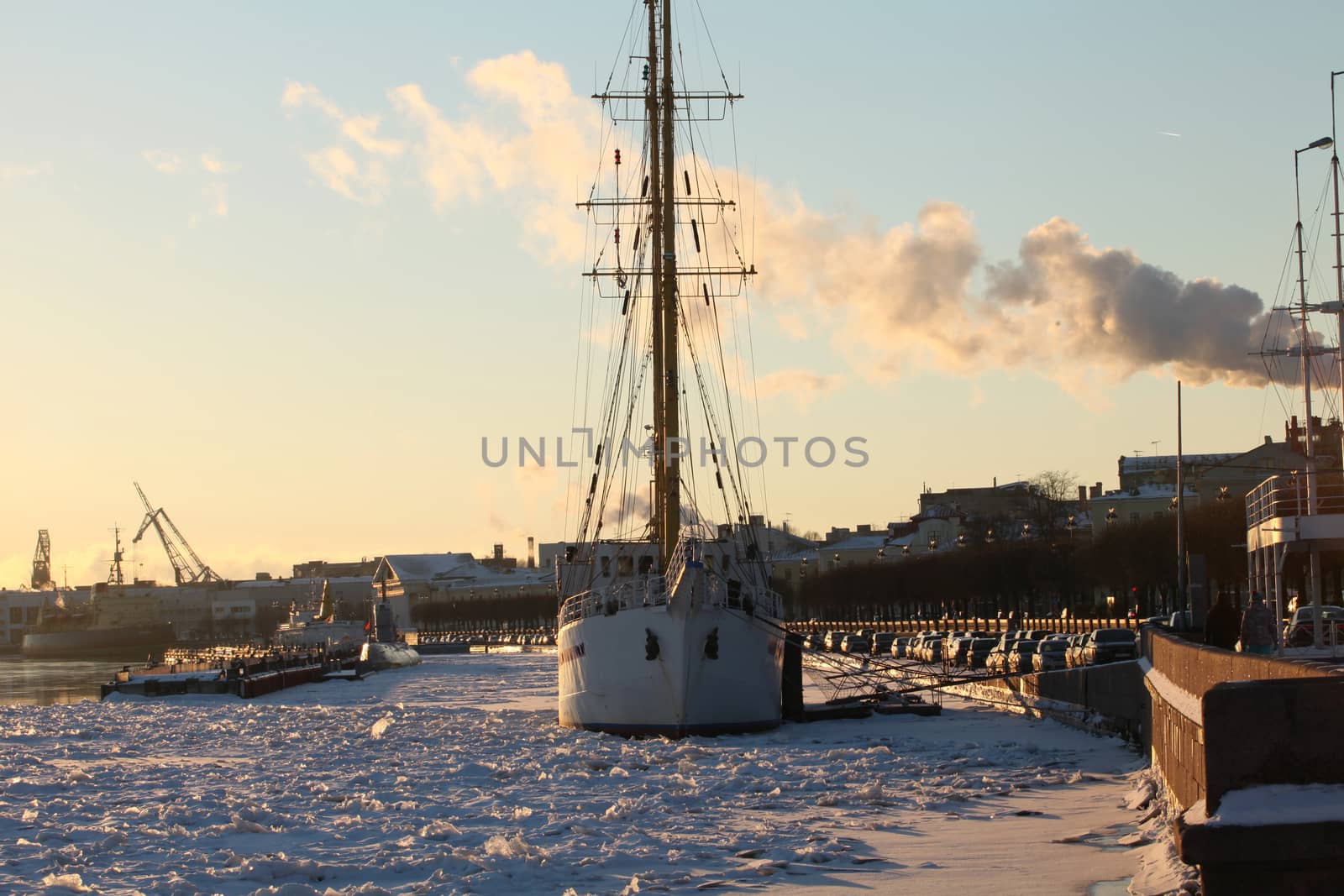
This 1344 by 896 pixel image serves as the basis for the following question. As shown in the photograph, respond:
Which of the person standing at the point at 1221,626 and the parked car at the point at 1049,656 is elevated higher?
the person standing at the point at 1221,626

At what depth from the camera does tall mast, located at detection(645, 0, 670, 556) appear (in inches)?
1770

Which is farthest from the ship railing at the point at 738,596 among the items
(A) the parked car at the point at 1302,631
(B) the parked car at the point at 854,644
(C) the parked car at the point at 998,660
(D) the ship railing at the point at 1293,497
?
(B) the parked car at the point at 854,644

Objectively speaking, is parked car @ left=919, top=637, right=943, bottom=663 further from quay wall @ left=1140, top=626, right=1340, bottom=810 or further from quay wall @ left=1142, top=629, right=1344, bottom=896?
quay wall @ left=1142, top=629, right=1344, bottom=896

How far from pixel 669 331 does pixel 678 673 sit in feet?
40.5

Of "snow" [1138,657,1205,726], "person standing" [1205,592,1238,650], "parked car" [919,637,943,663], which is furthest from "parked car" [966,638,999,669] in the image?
"snow" [1138,657,1205,726]

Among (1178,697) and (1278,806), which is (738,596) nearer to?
(1178,697)

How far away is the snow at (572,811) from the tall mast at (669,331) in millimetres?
7196

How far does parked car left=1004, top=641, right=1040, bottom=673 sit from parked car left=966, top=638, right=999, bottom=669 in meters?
5.88

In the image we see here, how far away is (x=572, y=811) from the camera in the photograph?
23.3m

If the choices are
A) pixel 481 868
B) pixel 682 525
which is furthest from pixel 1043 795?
pixel 682 525

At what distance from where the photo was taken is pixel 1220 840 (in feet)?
35.1

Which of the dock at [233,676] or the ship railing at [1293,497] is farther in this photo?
the dock at [233,676]

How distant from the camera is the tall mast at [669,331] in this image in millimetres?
44406

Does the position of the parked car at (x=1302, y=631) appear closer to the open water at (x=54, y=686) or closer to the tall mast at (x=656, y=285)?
the tall mast at (x=656, y=285)
